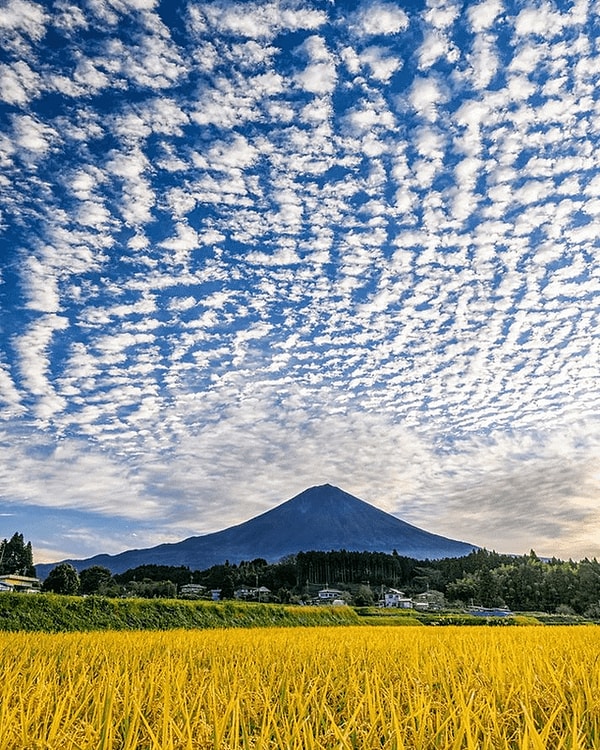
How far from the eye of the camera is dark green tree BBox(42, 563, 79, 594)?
178 feet

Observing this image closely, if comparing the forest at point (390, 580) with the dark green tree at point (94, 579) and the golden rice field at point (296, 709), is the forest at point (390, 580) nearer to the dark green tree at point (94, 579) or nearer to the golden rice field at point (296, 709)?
the dark green tree at point (94, 579)

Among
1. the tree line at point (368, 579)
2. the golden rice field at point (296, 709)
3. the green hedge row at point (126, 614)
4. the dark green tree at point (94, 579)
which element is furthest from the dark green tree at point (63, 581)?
the golden rice field at point (296, 709)

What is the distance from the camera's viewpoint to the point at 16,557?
8775 cm

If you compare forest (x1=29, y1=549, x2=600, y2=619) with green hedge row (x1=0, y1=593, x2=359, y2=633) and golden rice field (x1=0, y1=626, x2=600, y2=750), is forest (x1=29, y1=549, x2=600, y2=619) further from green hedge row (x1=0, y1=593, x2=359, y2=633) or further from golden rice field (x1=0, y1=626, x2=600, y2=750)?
golden rice field (x1=0, y1=626, x2=600, y2=750)

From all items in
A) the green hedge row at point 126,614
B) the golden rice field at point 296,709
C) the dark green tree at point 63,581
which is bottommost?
the golden rice field at point 296,709

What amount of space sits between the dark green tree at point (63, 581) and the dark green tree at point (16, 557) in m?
33.8

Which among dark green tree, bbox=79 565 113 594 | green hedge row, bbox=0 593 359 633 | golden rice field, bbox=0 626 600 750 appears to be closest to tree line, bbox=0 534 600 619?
dark green tree, bbox=79 565 113 594

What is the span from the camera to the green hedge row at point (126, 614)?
19.8 metres

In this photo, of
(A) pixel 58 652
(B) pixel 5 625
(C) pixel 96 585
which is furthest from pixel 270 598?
(A) pixel 58 652

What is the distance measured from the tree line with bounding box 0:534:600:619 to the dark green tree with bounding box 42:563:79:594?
0.27ft

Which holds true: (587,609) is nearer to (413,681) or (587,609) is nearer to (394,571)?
(394,571)

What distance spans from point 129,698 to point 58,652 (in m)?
5.63

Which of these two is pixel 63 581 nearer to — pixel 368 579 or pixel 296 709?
pixel 296 709

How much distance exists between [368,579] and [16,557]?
2166 inches
